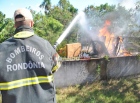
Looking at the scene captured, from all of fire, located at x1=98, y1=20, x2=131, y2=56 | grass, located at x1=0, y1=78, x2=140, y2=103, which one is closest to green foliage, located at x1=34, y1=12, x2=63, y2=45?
fire, located at x1=98, y1=20, x2=131, y2=56

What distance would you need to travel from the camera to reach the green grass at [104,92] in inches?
295

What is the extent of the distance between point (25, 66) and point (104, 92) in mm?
6474

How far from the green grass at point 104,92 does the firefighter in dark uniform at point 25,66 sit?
18.0 ft

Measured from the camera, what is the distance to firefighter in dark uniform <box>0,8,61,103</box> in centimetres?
200

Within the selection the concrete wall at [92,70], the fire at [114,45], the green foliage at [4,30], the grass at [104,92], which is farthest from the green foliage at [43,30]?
the grass at [104,92]

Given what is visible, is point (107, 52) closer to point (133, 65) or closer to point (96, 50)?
point (96, 50)

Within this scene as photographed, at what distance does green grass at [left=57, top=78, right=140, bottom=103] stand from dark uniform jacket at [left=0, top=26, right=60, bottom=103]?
18.0 feet

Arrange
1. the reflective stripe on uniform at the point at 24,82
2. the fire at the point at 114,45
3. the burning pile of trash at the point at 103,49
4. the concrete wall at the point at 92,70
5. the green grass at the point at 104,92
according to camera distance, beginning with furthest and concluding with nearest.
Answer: the fire at the point at 114,45 → the burning pile of trash at the point at 103,49 → the concrete wall at the point at 92,70 → the green grass at the point at 104,92 → the reflective stripe on uniform at the point at 24,82

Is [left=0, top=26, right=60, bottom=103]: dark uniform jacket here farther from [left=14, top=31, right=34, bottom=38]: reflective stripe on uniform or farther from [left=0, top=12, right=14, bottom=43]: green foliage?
[left=0, top=12, right=14, bottom=43]: green foliage

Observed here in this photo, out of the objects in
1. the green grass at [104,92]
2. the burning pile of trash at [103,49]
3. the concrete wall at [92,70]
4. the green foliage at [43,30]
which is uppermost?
the green foliage at [43,30]

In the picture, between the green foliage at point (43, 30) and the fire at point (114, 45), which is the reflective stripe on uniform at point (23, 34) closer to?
the green foliage at point (43, 30)

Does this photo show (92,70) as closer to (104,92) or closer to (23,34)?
(104,92)

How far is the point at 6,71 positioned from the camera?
6.51ft

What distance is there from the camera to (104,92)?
8.12 meters
